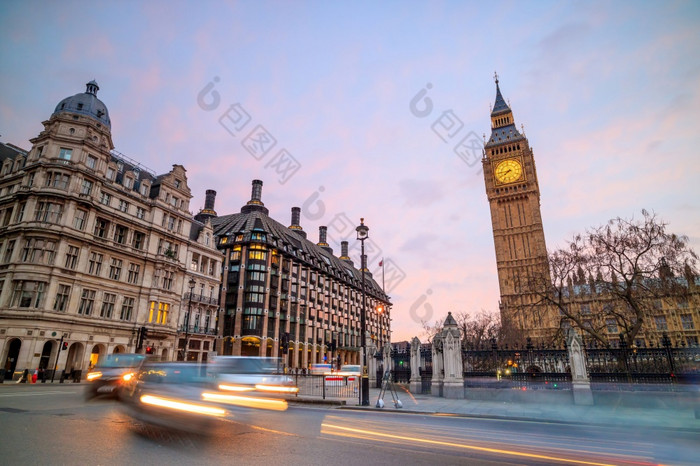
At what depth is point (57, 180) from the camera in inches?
1257

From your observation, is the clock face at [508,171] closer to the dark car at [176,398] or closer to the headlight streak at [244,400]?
the headlight streak at [244,400]

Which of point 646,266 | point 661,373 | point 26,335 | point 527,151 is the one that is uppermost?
point 527,151

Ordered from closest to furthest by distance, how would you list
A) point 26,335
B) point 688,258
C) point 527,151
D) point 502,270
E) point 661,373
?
point 661,373 < point 688,258 < point 26,335 < point 502,270 < point 527,151

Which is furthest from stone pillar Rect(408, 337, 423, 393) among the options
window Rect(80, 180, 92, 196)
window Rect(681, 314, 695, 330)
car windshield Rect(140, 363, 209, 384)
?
window Rect(681, 314, 695, 330)

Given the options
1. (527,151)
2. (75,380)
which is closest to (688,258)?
(75,380)

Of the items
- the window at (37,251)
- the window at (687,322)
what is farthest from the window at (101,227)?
the window at (687,322)

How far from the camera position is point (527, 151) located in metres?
93.3

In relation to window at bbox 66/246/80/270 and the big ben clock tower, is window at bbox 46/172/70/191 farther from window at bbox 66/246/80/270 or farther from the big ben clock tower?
the big ben clock tower

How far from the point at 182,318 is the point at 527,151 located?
89.5m

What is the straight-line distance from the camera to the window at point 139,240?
3871 centimetres

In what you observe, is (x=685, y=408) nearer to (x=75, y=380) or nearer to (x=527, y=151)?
(x=75, y=380)

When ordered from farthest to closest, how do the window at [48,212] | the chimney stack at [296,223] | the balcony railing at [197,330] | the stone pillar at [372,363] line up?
the chimney stack at [296,223] < the balcony railing at [197,330] < the window at [48,212] < the stone pillar at [372,363]

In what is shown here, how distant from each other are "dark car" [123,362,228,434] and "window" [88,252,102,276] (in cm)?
3203

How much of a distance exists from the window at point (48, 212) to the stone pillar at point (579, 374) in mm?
40025
